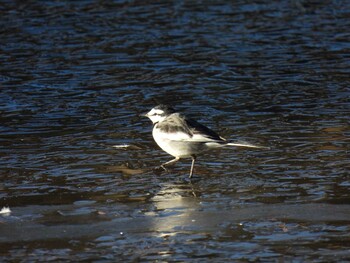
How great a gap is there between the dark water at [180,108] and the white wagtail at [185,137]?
0.29m

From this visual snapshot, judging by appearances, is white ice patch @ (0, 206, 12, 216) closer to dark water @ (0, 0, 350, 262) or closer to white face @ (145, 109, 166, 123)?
dark water @ (0, 0, 350, 262)

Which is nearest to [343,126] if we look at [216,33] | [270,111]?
[270,111]

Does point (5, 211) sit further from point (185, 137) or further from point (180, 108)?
point (180, 108)

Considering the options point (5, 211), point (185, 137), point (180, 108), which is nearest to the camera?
point (5, 211)

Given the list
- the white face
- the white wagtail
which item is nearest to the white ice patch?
the white wagtail

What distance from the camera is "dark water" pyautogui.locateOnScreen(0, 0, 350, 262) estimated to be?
26.9 feet

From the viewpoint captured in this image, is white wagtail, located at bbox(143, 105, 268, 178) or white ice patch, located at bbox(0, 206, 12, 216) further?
white wagtail, located at bbox(143, 105, 268, 178)

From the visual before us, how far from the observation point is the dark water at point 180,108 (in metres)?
8.20

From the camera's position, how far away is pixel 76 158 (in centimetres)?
1142

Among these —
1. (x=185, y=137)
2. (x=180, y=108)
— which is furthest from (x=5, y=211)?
(x=180, y=108)

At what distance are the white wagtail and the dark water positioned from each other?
→ 29 cm

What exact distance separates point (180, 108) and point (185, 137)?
3.97m

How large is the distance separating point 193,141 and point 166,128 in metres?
0.40

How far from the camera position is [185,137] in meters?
10.5
